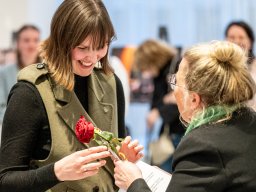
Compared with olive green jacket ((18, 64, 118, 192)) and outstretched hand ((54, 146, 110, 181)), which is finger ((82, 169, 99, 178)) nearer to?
outstretched hand ((54, 146, 110, 181))

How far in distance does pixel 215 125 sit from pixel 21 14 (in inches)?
206

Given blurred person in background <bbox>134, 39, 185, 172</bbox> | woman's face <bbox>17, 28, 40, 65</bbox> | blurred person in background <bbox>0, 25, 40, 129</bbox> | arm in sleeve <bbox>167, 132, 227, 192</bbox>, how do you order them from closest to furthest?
arm in sleeve <bbox>167, 132, 227, 192</bbox>, blurred person in background <bbox>134, 39, 185, 172</bbox>, blurred person in background <bbox>0, 25, 40, 129</bbox>, woman's face <bbox>17, 28, 40, 65</bbox>

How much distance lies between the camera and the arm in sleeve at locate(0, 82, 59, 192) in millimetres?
1903

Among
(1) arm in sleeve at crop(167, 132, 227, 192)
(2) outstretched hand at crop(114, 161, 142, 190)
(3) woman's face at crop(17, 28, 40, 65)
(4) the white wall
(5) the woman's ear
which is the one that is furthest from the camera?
(4) the white wall

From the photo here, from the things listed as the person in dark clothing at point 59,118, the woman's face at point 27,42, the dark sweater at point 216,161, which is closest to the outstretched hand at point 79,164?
the person in dark clothing at point 59,118

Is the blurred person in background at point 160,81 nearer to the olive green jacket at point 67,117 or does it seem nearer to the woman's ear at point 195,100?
the olive green jacket at point 67,117

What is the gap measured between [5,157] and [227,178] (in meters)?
0.76

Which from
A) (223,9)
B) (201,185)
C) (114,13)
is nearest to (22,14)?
(114,13)

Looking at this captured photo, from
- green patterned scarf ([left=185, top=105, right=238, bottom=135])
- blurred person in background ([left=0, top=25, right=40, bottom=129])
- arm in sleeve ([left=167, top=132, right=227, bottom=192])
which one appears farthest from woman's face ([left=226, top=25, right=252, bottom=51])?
arm in sleeve ([left=167, top=132, right=227, bottom=192])

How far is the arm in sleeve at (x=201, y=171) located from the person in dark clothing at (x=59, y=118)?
1.02 ft

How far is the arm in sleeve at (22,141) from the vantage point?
6.24 ft

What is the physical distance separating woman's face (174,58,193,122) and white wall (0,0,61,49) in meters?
4.73

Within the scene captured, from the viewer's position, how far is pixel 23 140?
191 centimetres

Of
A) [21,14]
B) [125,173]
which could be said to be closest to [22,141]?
[125,173]
